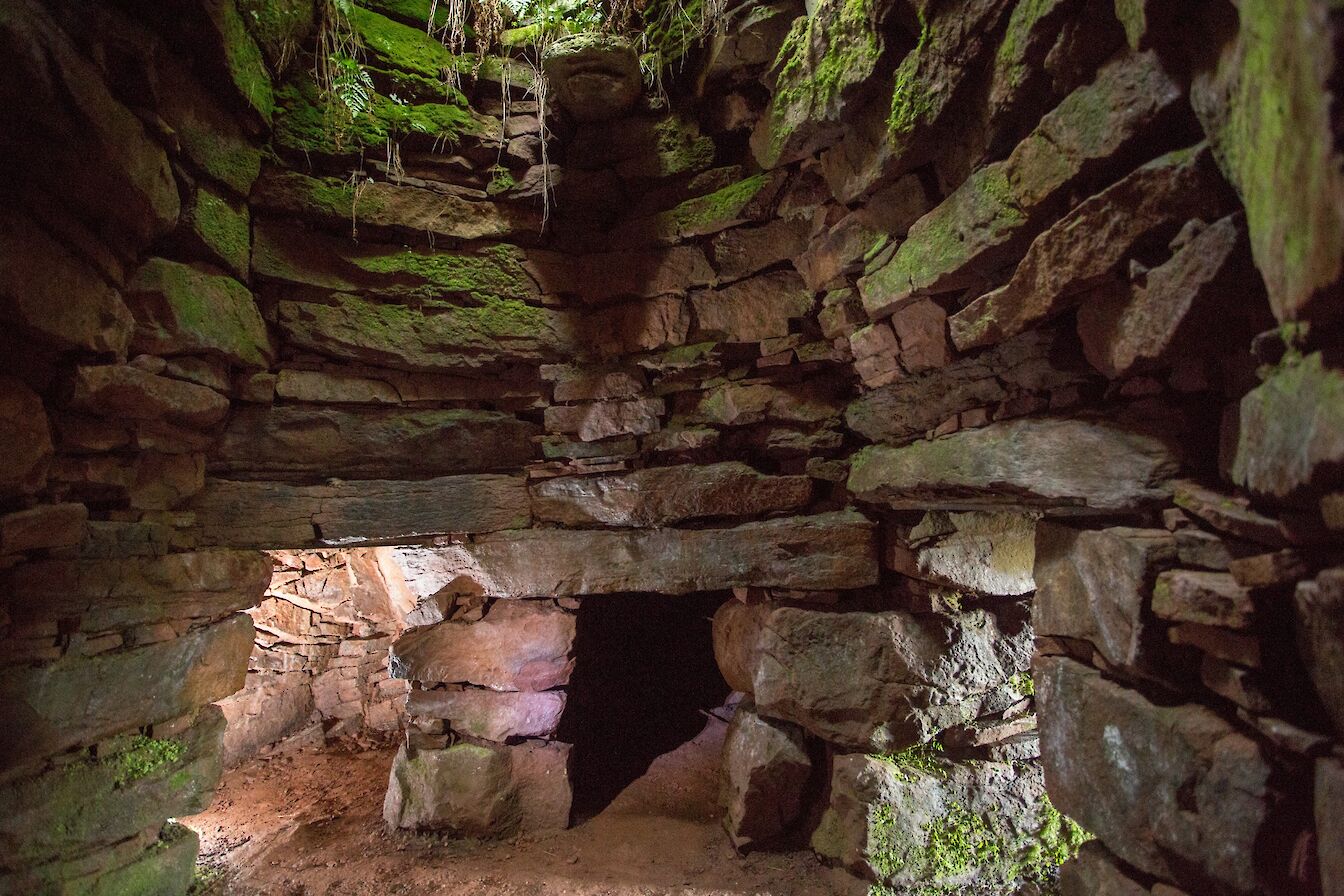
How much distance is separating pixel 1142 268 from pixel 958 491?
3.80 ft

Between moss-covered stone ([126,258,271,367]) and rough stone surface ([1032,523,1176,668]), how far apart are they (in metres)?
4.01

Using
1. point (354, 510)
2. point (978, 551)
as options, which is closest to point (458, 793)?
point (354, 510)

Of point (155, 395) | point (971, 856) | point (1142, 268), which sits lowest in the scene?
point (971, 856)

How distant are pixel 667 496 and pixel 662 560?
1.28ft

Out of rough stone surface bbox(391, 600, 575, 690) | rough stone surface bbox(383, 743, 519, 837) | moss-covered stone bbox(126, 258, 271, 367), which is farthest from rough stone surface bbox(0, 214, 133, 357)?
rough stone surface bbox(383, 743, 519, 837)

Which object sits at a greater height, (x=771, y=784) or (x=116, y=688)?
(x=116, y=688)

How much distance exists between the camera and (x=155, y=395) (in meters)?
2.96

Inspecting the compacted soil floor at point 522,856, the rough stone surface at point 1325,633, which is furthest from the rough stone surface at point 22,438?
the rough stone surface at point 1325,633

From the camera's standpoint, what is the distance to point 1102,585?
210 cm

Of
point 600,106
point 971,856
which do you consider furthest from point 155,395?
point 971,856

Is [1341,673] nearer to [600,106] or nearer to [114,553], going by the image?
[600,106]

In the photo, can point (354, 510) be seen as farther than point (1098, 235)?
Yes

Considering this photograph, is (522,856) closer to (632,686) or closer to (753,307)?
(632,686)

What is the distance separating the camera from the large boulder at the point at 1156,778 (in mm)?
1646
